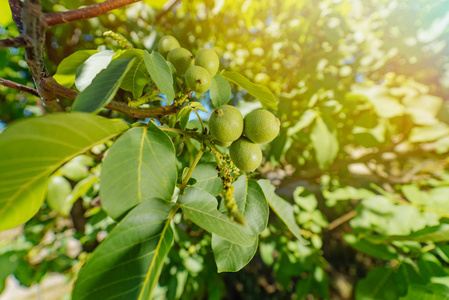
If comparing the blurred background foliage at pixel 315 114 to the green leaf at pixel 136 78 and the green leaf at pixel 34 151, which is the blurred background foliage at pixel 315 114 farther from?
the green leaf at pixel 34 151

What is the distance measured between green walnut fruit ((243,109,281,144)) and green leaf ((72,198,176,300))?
0.51 m

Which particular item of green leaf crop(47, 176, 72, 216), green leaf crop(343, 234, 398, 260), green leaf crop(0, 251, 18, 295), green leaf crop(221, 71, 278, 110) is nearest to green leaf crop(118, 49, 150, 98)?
green leaf crop(221, 71, 278, 110)

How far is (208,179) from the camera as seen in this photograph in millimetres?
1003

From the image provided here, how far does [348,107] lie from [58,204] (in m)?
2.56

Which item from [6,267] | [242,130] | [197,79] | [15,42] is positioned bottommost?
[6,267]

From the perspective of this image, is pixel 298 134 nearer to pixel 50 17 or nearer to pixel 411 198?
pixel 411 198

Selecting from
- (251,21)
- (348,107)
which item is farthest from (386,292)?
(251,21)

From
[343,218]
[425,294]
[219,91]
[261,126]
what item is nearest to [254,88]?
[219,91]

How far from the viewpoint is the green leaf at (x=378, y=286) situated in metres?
1.53

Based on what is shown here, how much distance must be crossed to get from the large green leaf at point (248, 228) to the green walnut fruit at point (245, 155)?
91mm

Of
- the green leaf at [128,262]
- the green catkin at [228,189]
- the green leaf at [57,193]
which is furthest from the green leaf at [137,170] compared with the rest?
the green leaf at [57,193]

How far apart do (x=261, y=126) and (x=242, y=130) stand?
10cm

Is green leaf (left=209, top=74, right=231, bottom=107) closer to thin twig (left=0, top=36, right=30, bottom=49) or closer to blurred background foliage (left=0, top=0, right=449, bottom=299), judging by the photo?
blurred background foliage (left=0, top=0, right=449, bottom=299)

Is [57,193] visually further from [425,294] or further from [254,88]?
[425,294]
